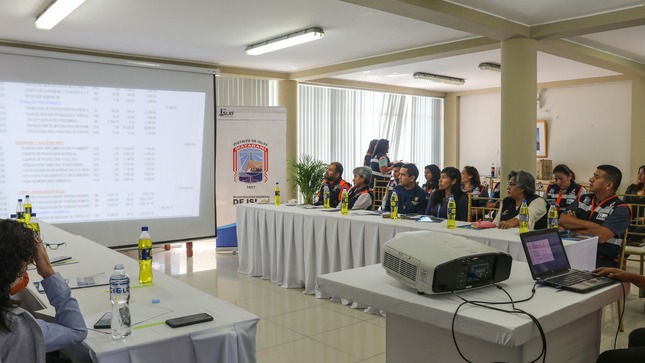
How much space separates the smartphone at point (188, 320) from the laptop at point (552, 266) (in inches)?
46.7

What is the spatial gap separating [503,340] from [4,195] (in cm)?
562

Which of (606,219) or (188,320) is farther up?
(606,219)

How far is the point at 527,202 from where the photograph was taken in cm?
403

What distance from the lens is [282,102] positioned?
8641 mm

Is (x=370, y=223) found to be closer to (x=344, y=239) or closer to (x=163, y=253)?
(x=344, y=239)

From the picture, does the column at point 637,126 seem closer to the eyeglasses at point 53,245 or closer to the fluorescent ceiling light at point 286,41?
the fluorescent ceiling light at point 286,41

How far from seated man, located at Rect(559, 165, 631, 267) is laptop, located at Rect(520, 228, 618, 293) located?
1897mm

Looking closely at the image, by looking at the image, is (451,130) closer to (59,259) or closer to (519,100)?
(519,100)

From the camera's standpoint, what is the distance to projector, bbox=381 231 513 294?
71.5 inches

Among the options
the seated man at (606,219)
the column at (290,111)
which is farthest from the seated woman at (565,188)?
the column at (290,111)


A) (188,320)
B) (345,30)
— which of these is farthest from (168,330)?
(345,30)

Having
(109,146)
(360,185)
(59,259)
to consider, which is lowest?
(59,259)

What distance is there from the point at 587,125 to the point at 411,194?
6.03 meters

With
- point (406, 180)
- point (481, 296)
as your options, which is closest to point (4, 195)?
point (406, 180)
